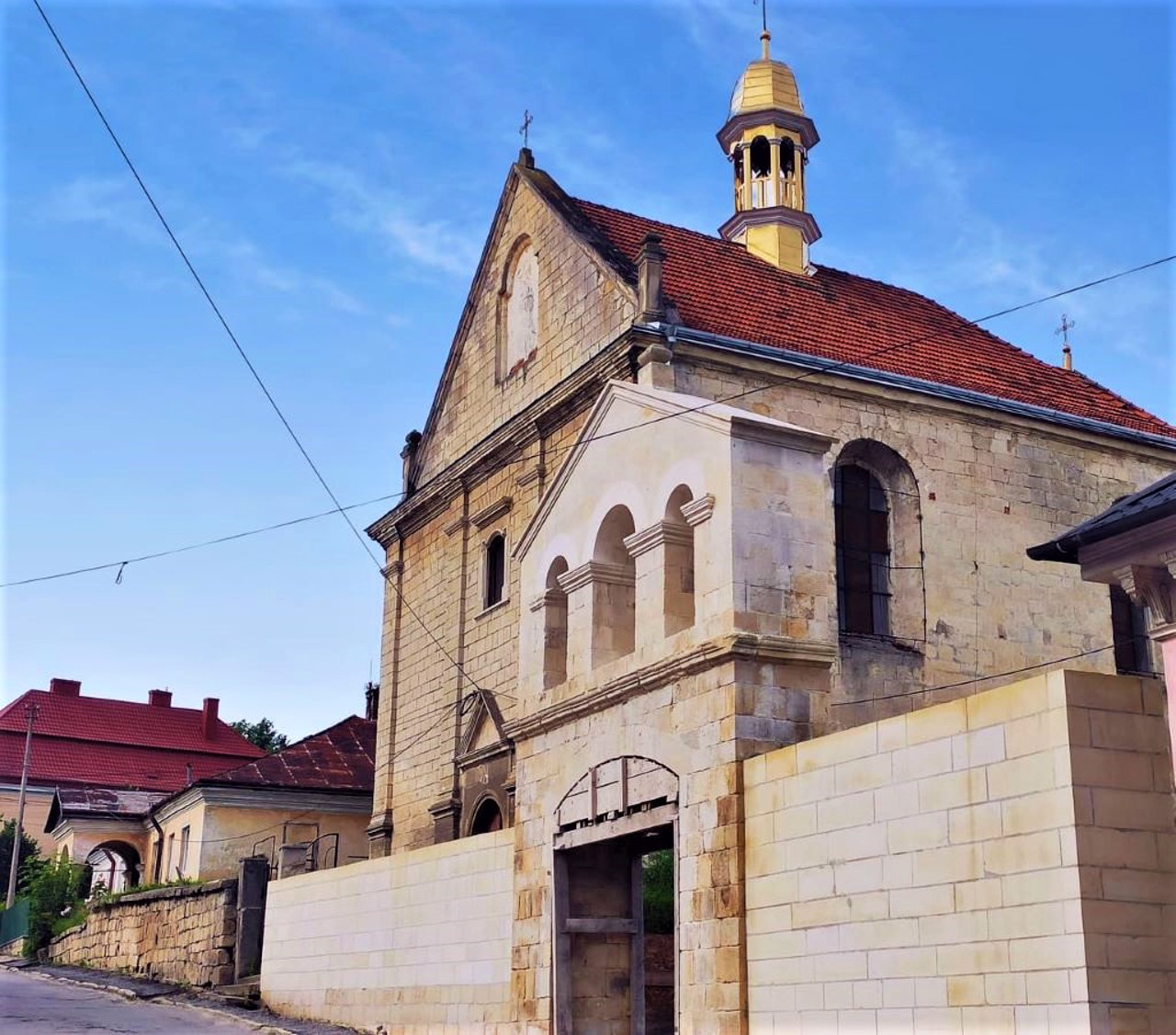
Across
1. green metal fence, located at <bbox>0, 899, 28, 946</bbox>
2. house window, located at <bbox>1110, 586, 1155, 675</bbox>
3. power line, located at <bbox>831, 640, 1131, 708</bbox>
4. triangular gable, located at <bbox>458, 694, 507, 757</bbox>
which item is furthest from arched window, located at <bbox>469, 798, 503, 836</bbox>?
green metal fence, located at <bbox>0, 899, 28, 946</bbox>

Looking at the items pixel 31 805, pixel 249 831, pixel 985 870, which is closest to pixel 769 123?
pixel 249 831

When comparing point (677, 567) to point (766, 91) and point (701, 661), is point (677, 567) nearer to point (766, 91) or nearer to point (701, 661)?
point (701, 661)

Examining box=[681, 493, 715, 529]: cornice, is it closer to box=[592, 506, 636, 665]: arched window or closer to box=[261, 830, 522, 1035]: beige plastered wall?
box=[592, 506, 636, 665]: arched window

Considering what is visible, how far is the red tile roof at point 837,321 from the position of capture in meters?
21.6

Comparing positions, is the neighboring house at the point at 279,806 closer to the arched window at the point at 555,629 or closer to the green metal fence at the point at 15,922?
the green metal fence at the point at 15,922

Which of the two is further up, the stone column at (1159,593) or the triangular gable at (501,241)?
the triangular gable at (501,241)

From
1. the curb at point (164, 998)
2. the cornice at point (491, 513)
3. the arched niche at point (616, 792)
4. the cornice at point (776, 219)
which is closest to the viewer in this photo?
the arched niche at point (616, 792)

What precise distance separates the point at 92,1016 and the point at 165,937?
20.7 feet

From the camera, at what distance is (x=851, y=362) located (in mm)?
21281

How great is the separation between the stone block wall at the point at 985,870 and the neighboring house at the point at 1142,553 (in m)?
0.47

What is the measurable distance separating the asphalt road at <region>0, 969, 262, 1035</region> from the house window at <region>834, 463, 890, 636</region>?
921cm

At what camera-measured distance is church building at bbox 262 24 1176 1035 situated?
9.03 meters

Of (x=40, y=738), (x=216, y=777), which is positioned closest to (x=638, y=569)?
(x=216, y=777)

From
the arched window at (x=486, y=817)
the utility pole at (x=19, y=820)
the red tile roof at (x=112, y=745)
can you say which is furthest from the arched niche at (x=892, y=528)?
the red tile roof at (x=112, y=745)
